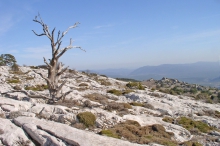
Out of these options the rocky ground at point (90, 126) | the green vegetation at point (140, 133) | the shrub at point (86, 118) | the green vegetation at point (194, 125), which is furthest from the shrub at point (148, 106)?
the shrub at point (86, 118)

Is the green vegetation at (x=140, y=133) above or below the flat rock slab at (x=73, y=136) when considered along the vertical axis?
below

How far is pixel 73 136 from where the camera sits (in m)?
9.52

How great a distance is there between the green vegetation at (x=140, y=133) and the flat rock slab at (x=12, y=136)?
4.19 metres

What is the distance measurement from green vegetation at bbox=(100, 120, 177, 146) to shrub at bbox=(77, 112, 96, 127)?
1.38 m

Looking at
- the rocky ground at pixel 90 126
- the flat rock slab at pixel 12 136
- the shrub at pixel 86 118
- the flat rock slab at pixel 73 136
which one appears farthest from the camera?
the shrub at pixel 86 118

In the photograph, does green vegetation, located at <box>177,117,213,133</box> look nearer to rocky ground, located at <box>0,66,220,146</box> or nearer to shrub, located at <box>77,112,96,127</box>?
rocky ground, located at <box>0,66,220,146</box>

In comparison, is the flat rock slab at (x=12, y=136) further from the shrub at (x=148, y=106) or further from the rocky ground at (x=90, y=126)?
the shrub at (x=148, y=106)

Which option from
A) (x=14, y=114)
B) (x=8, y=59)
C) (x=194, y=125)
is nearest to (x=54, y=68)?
(x=14, y=114)

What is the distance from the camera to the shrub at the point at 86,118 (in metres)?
13.1

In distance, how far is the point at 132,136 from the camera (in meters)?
11.9

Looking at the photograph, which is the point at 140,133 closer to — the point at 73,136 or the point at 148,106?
the point at 73,136

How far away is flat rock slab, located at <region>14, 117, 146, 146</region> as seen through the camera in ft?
30.0

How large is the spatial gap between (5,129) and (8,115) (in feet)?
9.10

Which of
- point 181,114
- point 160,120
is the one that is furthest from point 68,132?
point 181,114
